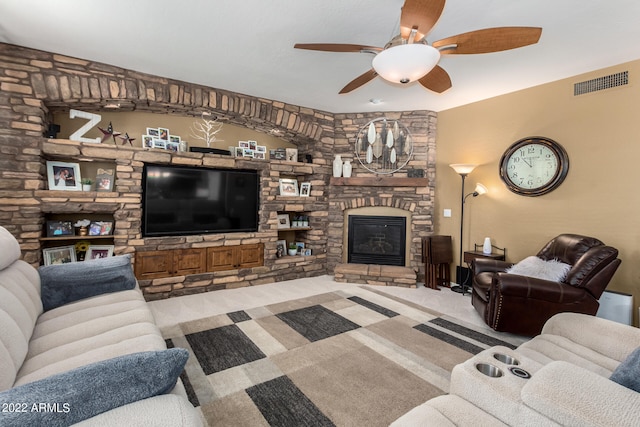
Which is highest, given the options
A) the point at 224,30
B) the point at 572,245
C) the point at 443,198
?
the point at 224,30

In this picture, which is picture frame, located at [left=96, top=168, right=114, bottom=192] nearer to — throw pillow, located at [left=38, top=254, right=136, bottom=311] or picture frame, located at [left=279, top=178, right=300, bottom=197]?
throw pillow, located at [left=38, top=254, right=136, bottom=311]

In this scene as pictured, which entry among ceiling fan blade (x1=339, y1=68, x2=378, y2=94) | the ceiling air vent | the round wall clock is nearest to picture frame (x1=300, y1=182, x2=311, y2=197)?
ceiling fan blade (x1=339, y1=68, x2=378, y2=94)

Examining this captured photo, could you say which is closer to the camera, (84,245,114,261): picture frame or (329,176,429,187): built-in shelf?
(84,245,114,261): picture frame

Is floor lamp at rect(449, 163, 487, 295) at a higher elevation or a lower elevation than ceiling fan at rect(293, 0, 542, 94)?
lower

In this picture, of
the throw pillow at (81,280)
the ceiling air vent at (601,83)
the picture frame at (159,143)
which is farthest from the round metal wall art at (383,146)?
the throw pillow at (81,280)

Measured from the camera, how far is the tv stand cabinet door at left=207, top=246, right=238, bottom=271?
4.09m

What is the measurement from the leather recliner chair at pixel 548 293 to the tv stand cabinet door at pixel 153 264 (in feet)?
12.0

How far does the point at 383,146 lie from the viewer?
4.82 metres

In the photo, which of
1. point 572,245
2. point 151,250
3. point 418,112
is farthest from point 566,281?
point 151,250

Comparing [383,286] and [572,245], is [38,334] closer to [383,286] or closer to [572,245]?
[383,286]

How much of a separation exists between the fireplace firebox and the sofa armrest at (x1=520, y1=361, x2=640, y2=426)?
3.77 metres

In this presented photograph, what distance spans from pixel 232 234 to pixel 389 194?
250cm

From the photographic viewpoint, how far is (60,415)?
76 centimetres

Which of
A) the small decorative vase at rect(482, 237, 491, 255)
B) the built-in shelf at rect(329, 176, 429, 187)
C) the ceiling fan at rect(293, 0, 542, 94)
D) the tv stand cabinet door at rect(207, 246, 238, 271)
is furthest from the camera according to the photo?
the built-in shelf at rect(329, 176, 429, 187)
